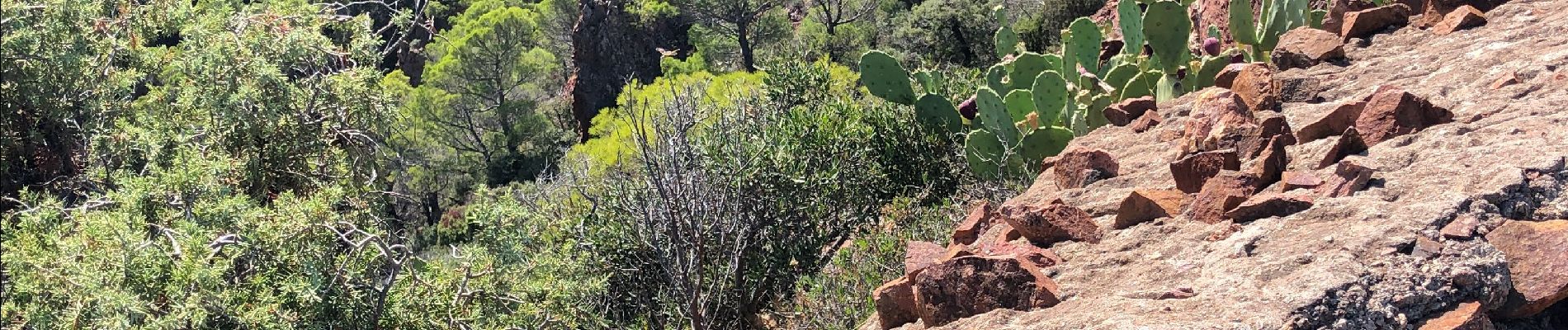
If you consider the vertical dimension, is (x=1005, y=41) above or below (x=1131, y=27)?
below

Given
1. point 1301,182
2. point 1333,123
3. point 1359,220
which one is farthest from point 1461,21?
point 1359,220

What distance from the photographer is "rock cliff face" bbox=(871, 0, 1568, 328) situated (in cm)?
309

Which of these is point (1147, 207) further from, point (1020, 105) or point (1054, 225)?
point (1020, 105)

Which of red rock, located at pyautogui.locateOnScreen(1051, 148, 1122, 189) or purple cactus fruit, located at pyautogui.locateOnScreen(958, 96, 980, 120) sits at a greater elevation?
red rock, located at pyautogui.locateOnScreen(1051, 148, 1122, 189)

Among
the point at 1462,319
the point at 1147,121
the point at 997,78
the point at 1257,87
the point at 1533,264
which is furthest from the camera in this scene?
the point at 997,78

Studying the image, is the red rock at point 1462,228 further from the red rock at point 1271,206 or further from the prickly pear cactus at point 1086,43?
the prickly pear cactus at point 1086,43

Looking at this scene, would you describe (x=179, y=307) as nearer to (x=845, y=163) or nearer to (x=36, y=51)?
(x=36, y=51)

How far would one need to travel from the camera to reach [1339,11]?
22.2ft

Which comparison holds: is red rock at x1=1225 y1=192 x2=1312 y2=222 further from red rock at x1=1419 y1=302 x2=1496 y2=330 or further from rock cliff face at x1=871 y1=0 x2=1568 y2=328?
red rock at x1=1419 y1=302 x2=1496 y2=330

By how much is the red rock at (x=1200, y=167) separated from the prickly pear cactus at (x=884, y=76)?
3.86 m

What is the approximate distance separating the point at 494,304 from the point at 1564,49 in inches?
188

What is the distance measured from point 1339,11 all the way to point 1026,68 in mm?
1743

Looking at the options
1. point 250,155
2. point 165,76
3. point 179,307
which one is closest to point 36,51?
point 165,76

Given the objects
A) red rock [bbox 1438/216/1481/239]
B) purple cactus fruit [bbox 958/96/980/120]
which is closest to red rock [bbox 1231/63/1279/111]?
red rock [bbox 1438/216/1481/239]
